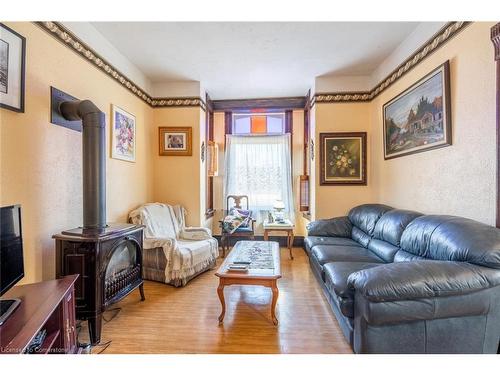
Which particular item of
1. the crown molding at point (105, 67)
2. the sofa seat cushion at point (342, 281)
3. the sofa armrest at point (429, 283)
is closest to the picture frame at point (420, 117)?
the sofa armrest at point (429, 283)

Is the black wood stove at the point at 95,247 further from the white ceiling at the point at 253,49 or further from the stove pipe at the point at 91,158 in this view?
the white ceiling at the point at 253,49

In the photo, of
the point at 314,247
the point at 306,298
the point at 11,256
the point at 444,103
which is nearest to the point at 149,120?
the point at 11,256

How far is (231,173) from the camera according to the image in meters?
4.69

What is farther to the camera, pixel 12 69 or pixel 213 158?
pixel 213 158

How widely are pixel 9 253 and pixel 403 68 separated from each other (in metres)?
3.94

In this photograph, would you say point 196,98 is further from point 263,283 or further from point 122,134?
point 263,283

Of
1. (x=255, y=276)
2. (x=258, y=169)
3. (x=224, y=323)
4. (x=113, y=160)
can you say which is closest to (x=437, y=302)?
(x=255, y=276)

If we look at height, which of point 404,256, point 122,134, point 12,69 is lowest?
point 404,256

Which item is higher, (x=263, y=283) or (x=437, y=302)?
(x=437, y=302)

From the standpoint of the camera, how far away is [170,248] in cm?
270

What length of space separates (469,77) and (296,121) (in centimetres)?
299

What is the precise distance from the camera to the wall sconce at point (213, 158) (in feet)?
14.5

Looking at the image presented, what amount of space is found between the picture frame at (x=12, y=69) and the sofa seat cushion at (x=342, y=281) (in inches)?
107

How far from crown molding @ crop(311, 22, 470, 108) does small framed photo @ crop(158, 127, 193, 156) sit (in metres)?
2.21
